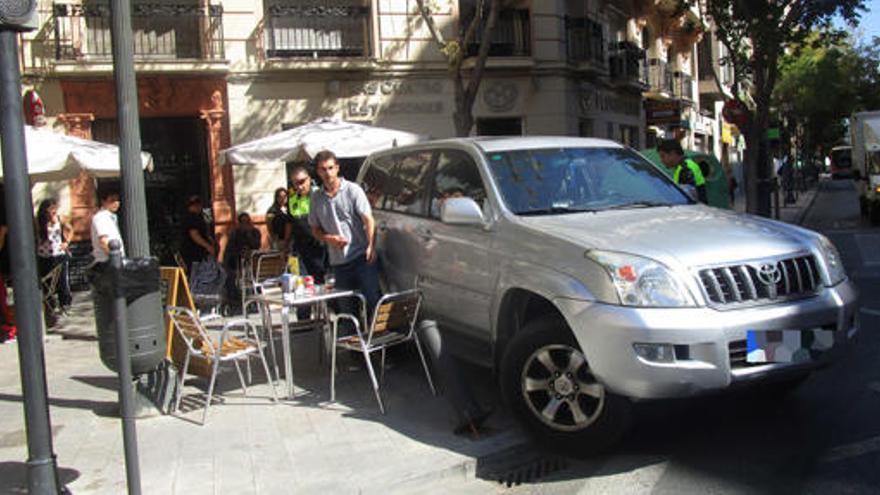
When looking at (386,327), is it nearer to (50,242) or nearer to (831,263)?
(831,263)

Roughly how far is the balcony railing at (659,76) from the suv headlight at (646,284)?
24.7 meters

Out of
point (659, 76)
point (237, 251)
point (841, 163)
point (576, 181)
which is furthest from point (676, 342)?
point (841, 163)

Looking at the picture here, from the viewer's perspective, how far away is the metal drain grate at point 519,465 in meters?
5.01

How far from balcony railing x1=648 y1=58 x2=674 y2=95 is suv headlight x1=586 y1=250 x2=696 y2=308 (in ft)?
81.1

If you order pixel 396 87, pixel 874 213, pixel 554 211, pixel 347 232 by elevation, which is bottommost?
pixel 874 213

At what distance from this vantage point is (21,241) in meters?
4.27

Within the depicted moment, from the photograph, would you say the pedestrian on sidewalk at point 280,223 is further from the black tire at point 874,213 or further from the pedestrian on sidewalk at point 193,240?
the black tire at point 874,213

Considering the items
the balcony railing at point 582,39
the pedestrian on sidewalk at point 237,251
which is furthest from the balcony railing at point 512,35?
the pedestrian on sidewalk at point 237,251

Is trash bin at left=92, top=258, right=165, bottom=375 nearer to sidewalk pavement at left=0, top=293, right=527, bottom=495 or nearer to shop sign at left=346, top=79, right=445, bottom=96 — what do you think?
sidewalk pavement at left=0, top=293, right=527, bottom=495

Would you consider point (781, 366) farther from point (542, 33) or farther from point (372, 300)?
point (542, 33)

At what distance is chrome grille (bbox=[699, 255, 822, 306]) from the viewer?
4.68m

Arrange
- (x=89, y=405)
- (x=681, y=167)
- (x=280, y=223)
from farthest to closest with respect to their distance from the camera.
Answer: (x=280, y=223) < (x=681, y=167) < (x=89, y=405)

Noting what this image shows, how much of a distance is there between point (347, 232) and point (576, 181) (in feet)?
6.53

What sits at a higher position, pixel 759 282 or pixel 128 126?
pixel 128 126
